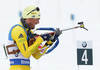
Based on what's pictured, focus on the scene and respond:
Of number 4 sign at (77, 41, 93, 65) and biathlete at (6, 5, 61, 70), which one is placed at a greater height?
biathlete at (6, 5, 61, 70)

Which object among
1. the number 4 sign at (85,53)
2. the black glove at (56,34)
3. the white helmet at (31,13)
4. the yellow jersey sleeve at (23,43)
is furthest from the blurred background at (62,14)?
the yellow jersey sleeve at (23,43)

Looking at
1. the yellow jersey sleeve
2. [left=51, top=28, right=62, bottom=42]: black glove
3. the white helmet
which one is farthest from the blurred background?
the yellow jersey sleeve

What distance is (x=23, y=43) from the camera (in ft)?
12.2

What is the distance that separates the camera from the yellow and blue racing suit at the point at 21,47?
3.70m

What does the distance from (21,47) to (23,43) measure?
0.17 ft

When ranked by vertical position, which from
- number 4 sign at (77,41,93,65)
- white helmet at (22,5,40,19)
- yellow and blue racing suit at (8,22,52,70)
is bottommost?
number 4 sign at (77,41,93,65)

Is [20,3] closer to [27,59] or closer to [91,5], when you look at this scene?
[91,5]

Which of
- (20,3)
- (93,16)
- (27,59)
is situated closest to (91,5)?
(93,16)

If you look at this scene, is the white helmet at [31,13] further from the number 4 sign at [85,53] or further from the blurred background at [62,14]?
the blurred background at [62,14]

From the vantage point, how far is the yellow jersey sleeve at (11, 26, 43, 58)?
3.69m

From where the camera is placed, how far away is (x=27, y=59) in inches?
156

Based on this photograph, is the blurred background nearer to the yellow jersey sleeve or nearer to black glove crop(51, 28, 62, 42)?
black glove crop(51, 28, 62, 42)

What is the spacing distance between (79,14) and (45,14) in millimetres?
1621

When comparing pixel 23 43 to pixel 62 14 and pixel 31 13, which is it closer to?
pixel 31 13
